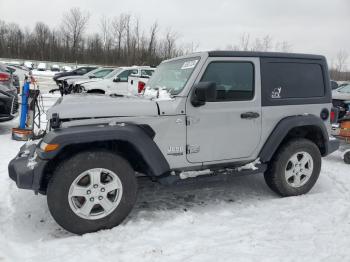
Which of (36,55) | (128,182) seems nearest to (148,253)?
(128,182)

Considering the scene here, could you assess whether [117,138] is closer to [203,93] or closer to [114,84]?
[203,93]

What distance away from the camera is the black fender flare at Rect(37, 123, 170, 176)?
321 cm

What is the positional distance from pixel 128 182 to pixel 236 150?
142 centimetres

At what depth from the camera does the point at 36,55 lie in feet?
183

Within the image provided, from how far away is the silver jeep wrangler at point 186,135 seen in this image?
10.9 feet

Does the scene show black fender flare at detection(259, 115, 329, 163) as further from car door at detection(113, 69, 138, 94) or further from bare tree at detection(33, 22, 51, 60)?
bare tree at detection(33, 22, 51, 60)

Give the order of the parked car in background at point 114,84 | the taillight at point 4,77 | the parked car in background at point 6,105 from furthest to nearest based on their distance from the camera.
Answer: the parked car in background at point 114,84
the taillight at point 4,77
the parked car in background at point 6,105

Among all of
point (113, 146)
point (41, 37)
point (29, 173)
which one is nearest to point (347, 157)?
point (113, 146)

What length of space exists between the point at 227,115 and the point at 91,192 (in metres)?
1.77

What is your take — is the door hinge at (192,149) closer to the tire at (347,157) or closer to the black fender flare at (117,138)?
the black fender flare at (117,138)

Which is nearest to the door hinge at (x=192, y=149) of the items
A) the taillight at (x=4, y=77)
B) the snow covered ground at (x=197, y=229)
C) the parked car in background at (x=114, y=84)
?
the snow covered ground at (x=197, y=229)

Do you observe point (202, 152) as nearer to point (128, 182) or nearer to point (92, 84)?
point (128, 182)

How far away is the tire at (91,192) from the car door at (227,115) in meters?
0.84

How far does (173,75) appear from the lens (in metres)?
4.33
